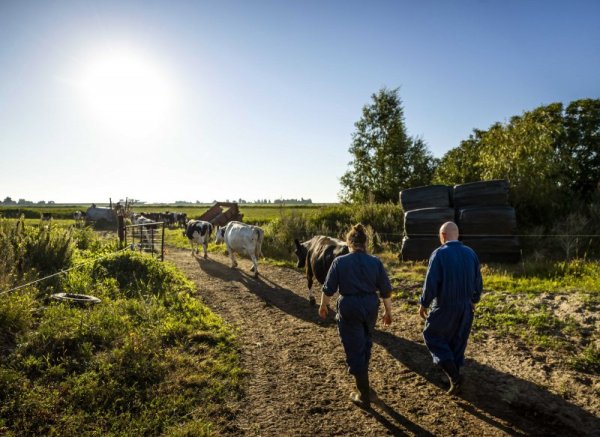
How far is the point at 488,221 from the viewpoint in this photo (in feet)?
37.9

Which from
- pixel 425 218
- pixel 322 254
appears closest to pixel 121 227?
pixel 322 254

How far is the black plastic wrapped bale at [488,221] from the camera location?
11.4 metres

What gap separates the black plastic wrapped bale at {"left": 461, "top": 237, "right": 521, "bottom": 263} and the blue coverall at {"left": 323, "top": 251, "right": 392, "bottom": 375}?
8827 mm

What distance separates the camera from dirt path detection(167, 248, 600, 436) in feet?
12.4

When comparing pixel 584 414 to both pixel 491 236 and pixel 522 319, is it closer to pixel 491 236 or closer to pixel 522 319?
pixel 522 319

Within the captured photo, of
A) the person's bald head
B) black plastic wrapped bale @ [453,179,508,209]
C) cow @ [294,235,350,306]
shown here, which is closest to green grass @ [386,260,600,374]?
cow @ [294,235,350,306]

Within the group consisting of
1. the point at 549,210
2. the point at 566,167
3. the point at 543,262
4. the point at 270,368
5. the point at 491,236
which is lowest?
the point at 270,368

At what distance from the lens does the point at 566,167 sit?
15430 millimetres

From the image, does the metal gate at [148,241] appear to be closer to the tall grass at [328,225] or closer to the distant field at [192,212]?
the distant field at [192,212]

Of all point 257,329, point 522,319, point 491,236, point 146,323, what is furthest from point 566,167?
point 146,323

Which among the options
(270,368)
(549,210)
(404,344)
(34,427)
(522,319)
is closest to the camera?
(34,427)

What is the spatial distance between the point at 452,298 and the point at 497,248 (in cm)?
853

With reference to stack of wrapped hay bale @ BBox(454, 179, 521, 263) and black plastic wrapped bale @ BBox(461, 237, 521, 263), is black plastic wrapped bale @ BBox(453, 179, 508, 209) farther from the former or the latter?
black plastic wrapped bale @ BBox(461, 237, 521, 263)

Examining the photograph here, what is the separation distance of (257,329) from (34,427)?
3.81m
